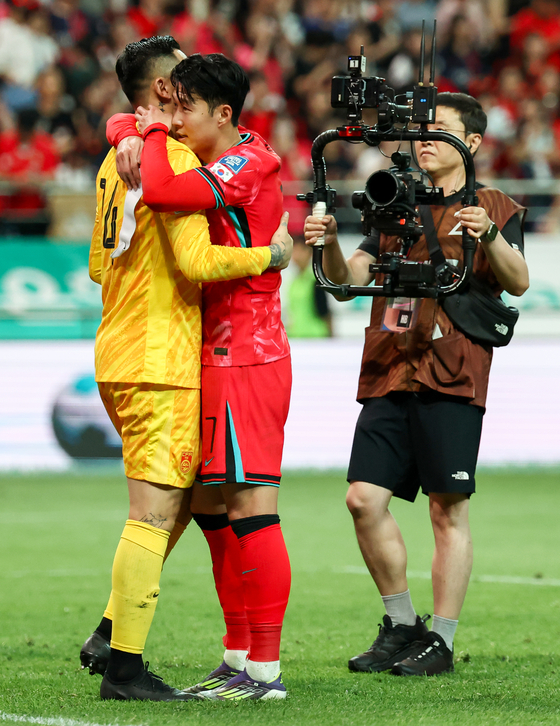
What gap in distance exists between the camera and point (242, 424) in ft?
11.8

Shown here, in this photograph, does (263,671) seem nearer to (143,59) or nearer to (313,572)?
(143,59)

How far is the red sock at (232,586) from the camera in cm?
388

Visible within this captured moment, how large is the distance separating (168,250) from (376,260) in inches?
45.8

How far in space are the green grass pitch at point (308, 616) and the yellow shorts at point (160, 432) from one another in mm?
742

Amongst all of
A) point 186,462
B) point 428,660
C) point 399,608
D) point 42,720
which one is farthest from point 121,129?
point 428,660

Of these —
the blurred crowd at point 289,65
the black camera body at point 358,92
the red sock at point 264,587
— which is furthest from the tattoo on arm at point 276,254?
the blurred crowd at point 289,65

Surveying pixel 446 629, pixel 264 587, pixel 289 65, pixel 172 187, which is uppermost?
pixel 289 65

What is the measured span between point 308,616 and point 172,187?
2603mm

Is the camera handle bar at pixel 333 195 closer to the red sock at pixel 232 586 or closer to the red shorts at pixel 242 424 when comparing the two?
the red shorts at pixel 242 424

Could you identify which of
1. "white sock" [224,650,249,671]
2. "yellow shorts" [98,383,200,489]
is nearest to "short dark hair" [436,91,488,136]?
"yellow shorts" [98,383,200,489]

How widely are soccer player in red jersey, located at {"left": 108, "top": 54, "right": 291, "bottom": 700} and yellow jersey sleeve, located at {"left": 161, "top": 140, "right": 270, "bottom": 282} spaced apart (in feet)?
0.25

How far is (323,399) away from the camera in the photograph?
35.2ft

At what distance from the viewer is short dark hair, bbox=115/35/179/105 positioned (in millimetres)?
3707

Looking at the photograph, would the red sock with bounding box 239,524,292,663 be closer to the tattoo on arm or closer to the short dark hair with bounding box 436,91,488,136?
the tattoo on arm
